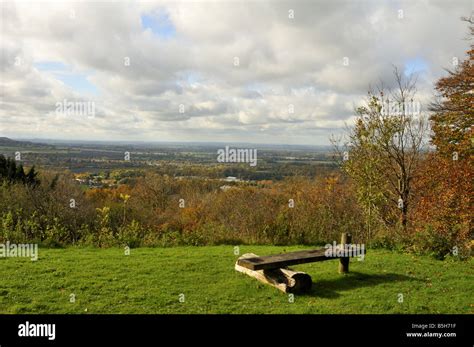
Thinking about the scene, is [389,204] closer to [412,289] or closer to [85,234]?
[412,289]

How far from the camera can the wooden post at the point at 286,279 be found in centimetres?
714

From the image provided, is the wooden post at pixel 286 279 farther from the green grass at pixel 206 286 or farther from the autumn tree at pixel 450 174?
the autumn tree at pixel 450 174

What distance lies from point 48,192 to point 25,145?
27.6 meters

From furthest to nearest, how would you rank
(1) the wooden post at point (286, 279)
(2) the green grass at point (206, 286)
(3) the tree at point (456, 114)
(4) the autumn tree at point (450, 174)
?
(3) the tree at point (456, 114), (4) the autumn tree at point (450, 174), (1) the wooden post at point (286, 279), (2) the green grass at point (206, 286)

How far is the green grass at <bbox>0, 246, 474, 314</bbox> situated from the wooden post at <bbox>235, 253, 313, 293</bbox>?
0.15 meters

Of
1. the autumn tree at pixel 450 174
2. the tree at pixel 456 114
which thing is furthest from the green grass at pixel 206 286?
the tree at pixel 456 114

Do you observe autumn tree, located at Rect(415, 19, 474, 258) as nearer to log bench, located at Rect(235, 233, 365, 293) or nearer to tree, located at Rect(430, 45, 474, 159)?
tree, located at Rect(430, 45, 474, 159)

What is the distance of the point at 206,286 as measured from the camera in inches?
297

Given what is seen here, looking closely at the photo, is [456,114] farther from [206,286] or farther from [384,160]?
[206,286]

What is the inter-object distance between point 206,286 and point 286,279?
1.62 meters

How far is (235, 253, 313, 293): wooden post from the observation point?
7.14 m

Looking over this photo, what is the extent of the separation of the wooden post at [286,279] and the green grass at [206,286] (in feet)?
0.50

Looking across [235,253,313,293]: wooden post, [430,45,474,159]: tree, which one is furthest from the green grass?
[430,45,474,159]: tree

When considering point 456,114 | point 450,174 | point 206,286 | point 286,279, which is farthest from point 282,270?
point 456,114
